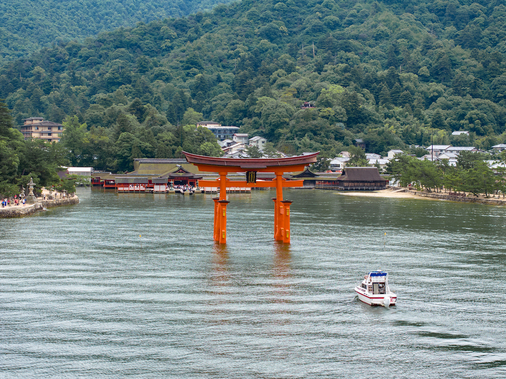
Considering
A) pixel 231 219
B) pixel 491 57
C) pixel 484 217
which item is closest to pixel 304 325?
pixel 231 219

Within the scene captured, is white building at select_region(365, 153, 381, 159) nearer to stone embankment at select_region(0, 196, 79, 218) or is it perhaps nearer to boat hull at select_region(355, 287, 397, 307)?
stone embankment at select_region(0, 196, 79, 218)

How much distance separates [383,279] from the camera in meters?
23.3

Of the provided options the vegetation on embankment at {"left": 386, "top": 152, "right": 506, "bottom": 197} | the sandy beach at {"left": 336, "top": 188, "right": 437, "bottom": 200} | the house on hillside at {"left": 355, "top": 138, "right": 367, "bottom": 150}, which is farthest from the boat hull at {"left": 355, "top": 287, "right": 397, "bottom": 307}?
the house on hillside at {"left": 355, "top": 138, "right": 367, "bottom": 150}

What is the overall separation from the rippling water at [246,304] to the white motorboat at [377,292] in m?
0.45

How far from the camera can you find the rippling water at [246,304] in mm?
17516

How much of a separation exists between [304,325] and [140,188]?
6569 cm

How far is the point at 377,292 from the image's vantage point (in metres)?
23.2

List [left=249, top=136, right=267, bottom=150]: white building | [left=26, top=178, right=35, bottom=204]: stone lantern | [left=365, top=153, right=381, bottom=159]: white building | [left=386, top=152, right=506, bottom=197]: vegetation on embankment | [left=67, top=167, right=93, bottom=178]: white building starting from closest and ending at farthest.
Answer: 1. [left=26, top=178, right=35, bottom=204]: stone lantern
2. [left=386, top=152, right=506, bottom=197]: vegetation on embankment
3. [left=67, top=167, right=93, bottom=178]: white building
4. [left=365, top=153, right=381, bottom=159]: white building
5. [left=249, top=136, right=267, bottom=150]: white building

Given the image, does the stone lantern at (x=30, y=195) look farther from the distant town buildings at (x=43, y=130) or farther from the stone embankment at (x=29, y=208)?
the distant town buildings at (x=43, y=130)

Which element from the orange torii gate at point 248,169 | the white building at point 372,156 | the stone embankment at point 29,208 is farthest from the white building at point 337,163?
the orange torii gate at point 248,169

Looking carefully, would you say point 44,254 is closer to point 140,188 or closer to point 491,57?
point 140,188

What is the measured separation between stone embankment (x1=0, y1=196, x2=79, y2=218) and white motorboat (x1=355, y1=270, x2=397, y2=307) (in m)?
34.6

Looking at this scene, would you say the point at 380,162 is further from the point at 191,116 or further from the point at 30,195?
the point at 30,195

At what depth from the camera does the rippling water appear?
17516 mm
